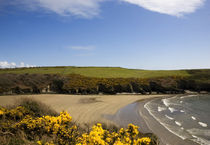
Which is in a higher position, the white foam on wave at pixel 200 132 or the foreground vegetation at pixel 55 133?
the foreground vegetation at pixel 55 133

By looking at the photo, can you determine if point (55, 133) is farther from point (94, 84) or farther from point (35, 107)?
point (94, 84)

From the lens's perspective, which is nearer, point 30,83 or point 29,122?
point 29,122

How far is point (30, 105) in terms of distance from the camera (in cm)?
1386

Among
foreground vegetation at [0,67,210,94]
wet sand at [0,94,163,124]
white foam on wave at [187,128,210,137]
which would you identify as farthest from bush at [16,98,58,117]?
foreground vegetation at [0,67,210,94]

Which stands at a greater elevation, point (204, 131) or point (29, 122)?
point (29, 122)

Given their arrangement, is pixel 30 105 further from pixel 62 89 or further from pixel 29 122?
pixel 62 89

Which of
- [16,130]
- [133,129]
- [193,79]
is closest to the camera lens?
[133,129]

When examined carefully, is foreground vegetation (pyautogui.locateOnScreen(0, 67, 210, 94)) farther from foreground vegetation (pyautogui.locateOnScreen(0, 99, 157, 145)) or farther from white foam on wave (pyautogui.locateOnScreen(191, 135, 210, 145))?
foreground vegetation (pyautogui.locateOnScreen(0, 99, 157, 145))

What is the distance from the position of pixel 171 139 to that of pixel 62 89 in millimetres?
32493

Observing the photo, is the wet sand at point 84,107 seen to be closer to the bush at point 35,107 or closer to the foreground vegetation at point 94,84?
the bush at point 35,107

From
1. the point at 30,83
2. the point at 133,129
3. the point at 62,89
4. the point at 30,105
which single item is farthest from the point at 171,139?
the point at 30,83

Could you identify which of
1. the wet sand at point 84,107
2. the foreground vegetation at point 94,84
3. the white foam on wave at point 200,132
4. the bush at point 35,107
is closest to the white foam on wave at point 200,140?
the white foam on wave at point 200,132

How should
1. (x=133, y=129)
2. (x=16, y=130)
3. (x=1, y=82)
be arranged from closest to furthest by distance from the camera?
(x=133, y=129), (x=16, y=130), (x=1, y=82)

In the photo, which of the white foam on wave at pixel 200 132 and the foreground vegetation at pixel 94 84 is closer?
the white foam on wave at pixel 200 132
